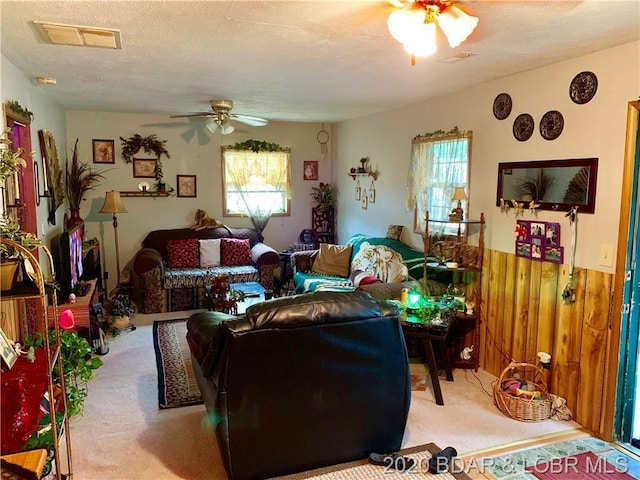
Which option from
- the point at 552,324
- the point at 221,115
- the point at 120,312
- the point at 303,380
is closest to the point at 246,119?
the point at 221,115

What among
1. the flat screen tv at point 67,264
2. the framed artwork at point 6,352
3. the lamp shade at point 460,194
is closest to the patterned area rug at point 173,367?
the flat screen tv at point 67,264

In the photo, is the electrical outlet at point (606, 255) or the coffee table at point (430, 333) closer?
the electrical outlet at point (606, 255)

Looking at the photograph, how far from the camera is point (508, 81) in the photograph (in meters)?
3.66

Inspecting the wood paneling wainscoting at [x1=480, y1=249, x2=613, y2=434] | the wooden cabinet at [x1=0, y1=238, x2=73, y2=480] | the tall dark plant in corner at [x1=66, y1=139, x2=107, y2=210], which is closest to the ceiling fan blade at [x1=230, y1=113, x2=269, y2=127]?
the tall dark plant in corner at [x1=66, y1=139, x2=107, y2=210]

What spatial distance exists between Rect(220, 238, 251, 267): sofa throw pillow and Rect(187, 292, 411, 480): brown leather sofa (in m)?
3.72

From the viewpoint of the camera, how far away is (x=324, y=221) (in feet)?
23.5

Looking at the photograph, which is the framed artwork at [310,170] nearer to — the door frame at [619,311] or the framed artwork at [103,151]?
the framed artwork at [103,151]

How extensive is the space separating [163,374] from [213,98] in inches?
104

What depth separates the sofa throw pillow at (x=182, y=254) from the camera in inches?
239

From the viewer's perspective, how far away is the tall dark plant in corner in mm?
5684

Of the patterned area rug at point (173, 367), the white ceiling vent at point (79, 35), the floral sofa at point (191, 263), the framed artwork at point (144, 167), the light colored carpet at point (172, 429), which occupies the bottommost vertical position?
the light colored carpet at point (172, 429)

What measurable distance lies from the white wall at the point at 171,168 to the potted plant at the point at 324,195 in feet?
0.76

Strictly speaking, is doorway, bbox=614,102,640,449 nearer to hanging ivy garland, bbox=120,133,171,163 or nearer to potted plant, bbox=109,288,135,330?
potted plant, bbox=109,288,135,330

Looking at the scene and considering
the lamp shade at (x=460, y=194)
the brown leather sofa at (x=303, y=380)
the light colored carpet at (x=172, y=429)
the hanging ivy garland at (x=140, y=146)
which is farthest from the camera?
the hanging ivy garland at (x=140, y=146)
